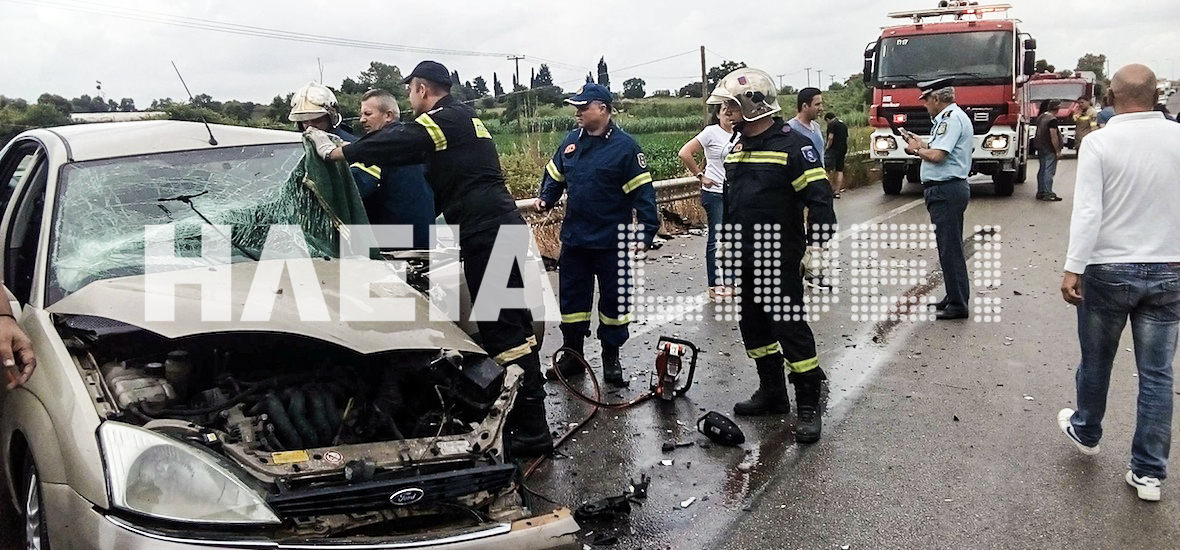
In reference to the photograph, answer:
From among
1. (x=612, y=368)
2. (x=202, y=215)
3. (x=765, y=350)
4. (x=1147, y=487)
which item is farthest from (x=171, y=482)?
(x=1147, y=487)

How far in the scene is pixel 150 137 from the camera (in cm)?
399

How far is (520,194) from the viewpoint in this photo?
37.0 feet

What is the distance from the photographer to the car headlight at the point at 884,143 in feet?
49.4

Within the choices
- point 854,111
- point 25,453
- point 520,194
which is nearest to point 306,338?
point 25,453

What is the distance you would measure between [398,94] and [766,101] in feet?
8.90

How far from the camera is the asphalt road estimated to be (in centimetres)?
350

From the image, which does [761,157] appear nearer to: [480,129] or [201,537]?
[480,129]

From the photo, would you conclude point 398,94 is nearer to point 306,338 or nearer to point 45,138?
point 45,138

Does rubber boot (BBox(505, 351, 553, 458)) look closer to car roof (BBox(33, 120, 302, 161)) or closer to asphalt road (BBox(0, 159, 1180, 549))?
asphalt road (BBox(0, 159, 1180, 549))

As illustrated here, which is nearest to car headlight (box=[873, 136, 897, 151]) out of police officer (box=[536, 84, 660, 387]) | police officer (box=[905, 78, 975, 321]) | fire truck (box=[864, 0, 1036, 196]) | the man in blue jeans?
fire truck (box=[864, 0, 1036, 196])

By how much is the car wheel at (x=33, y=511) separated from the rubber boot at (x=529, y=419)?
1900mm

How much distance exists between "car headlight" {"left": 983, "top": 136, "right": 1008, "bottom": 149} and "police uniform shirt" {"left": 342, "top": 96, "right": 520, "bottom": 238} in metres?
12.4

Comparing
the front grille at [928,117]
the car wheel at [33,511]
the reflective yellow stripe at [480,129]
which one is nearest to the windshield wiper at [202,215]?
the car wheel at [33,511]

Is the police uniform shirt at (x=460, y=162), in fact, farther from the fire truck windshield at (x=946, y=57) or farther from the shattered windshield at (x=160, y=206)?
the fire truck windshield at (x=946, y=57)
